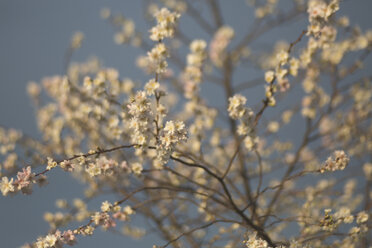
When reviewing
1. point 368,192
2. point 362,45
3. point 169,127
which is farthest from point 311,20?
point 368,192

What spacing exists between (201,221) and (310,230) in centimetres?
99

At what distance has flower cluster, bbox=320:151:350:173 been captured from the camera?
7.55 ft

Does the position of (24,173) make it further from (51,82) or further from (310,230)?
(51,82)

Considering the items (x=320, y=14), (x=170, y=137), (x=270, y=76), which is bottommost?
(x=170, y=137)

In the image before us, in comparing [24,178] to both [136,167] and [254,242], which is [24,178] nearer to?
[136,167]

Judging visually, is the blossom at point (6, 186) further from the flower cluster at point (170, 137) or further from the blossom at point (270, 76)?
the blossom at point (270, 76)

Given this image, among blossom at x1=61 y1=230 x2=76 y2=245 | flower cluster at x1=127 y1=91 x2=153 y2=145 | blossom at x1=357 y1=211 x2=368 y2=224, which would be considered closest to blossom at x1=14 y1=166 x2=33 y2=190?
blossom at x1=61 y1=230 x2=76 y2=245

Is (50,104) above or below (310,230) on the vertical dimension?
above

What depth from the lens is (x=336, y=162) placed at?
232cm

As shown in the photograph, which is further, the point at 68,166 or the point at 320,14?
the point at 320,14

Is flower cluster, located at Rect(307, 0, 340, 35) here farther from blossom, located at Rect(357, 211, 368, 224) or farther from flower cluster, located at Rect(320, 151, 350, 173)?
blossom, located at Rect(357, 211, 368, 224)

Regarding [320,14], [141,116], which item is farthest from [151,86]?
[320,14]

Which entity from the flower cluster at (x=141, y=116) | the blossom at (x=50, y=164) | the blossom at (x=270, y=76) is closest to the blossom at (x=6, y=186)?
the blossom at (x=50, y=164)

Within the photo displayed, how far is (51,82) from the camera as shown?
15.9 feet
